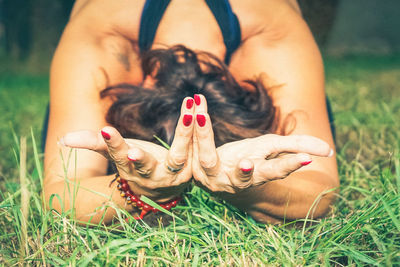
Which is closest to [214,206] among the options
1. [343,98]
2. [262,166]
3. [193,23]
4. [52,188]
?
[262,166]

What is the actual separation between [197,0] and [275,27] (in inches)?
15.0

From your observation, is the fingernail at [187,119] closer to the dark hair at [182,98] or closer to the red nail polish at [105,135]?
the red nail polish at [105,135]

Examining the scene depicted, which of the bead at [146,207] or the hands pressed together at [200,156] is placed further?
the bead at [146,207]

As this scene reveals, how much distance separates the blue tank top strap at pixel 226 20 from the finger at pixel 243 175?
864 mm

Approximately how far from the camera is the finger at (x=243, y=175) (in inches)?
32.2

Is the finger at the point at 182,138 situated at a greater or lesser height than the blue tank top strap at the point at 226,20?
lesser

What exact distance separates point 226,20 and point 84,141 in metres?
0.94

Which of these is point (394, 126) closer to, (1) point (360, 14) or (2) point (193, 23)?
(2) point (193, 23)

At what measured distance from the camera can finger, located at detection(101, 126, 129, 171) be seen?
82cm

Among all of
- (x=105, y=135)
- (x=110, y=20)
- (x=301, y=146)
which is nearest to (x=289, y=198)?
(x=301, y=146)

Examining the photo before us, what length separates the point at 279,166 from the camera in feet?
2.80

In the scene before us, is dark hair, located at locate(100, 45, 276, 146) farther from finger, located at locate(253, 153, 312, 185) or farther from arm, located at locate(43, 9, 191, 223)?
finger, located at locate(253, 153, 312, 185)

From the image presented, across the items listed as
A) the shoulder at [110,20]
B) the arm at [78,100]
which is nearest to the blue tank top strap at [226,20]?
the shoulder at [110,20]

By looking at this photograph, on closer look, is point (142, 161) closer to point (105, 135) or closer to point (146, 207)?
point (105, 135)
